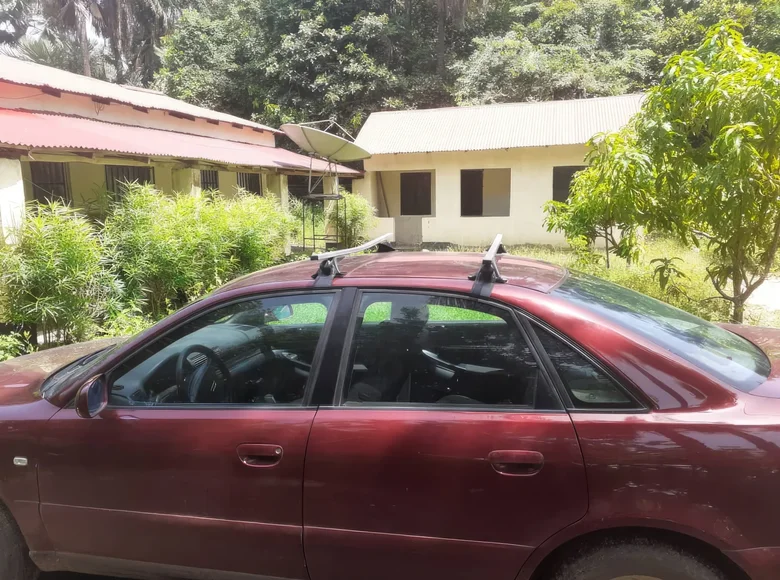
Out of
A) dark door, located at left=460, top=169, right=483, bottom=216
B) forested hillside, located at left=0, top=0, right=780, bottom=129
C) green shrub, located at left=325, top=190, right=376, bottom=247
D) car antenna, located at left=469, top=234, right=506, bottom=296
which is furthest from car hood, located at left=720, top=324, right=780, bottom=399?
forested hillside, located at left=0, top=0, right=780, bottom=129

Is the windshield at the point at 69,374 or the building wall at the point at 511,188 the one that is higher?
the building wall at the point at 511,188

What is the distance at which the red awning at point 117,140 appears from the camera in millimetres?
8211

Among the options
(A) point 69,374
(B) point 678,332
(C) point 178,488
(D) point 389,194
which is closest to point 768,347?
(B) point 678,332

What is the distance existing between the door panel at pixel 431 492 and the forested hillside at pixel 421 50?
2201cm

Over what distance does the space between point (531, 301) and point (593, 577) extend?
0.91 meters

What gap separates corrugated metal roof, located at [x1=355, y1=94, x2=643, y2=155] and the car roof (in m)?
13.5

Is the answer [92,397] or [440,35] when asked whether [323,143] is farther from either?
[440,35]

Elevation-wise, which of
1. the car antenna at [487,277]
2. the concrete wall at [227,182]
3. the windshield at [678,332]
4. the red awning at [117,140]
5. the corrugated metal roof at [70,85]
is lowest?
the windshield at [678,332]

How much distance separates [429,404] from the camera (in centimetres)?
205

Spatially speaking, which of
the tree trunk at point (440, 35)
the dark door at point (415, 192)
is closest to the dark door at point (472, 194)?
the dark door at point (415, 192)

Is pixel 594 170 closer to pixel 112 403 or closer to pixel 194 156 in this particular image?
pixel 112 403

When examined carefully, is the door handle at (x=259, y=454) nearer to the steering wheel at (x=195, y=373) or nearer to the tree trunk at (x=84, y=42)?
the steering wheel at (x=195, y=373)

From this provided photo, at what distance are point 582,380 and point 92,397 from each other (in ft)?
6.00

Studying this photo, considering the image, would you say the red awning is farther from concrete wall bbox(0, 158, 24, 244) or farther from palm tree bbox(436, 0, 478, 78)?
palm tree bbox(436, 0, 478, 78)
